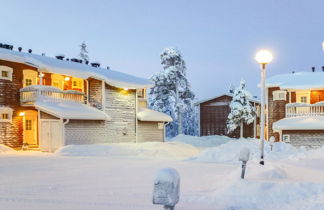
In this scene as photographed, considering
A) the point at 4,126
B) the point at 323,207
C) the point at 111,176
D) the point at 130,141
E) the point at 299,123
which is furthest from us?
the point at 130,141

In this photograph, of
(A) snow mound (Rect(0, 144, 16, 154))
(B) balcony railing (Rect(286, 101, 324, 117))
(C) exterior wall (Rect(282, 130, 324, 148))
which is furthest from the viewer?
(B) balcony railing (Rect(286, 101, 324, 117))

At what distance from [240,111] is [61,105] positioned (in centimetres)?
2389

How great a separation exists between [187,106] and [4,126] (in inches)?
1081

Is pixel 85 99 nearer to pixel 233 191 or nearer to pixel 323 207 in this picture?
pixel 233 191

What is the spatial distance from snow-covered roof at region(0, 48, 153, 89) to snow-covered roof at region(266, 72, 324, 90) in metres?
10.3

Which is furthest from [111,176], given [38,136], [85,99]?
[85,99]

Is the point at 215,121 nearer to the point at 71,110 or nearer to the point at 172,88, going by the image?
the point at 172,88

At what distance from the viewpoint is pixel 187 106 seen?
49.8 metres

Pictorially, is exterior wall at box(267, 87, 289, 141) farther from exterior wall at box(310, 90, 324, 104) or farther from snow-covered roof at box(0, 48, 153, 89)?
snow-covered roof at box(0, 48, 153, 89)

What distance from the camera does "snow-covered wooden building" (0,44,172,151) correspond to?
25594 millimetres

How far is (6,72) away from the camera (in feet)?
84.8

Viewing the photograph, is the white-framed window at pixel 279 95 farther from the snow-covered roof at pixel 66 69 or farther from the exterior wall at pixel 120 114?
the exterior wall at pixel 120 114

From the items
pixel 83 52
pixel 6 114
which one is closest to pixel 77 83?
pixel 6 114

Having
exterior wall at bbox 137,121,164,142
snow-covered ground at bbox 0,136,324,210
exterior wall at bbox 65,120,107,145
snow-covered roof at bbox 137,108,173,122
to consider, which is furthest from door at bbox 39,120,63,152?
exterior wall at bbox 137,121,164,142
